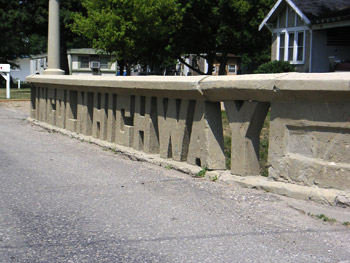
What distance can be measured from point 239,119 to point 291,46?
22789mm

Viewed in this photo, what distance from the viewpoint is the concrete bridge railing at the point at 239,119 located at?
532cm

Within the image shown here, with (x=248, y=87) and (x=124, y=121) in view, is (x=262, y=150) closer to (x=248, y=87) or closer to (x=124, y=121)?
(x=124, y=121)

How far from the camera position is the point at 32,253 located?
407cm

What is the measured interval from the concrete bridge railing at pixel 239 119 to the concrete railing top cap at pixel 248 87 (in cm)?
1

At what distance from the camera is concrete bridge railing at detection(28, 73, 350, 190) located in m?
5.32

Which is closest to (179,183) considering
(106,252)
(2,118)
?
(106,252)

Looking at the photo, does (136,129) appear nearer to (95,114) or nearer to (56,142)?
(95,114)

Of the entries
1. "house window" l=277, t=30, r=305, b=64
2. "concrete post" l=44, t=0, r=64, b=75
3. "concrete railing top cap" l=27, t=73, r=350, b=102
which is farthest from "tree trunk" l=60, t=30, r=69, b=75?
"concrete railing top cap" l=27, t=73, r=350, b=102

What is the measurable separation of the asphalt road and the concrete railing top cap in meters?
1.10

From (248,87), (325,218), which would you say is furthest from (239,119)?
(325,218)

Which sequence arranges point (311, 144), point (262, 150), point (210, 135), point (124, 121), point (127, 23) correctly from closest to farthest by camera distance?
point (311, 144), point (210, 135), point (124, 121), point (262, 150), point (127, 23)

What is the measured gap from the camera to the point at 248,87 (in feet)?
19.4

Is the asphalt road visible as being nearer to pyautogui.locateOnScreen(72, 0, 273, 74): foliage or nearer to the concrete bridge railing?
the concrete bridge railing

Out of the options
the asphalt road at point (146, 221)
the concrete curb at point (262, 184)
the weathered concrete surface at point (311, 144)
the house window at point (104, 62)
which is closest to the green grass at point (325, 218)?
the asphalt road at point (146, 221)
